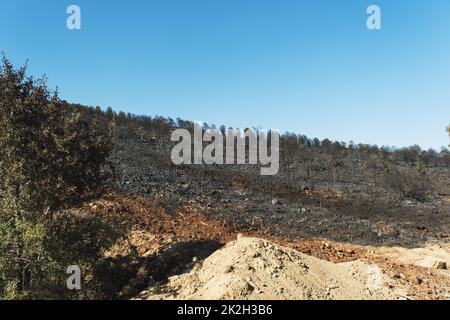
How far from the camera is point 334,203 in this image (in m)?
32.8

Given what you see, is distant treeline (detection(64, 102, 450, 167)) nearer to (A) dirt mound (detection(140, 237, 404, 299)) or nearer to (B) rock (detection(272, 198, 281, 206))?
(B) rock (detection(272, 198, 281, 206))

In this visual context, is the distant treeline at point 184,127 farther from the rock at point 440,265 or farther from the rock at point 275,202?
the rock at point 440,265

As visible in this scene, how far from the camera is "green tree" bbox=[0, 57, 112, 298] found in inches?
438

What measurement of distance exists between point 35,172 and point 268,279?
6.94 m

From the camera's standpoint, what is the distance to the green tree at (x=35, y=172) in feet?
36.5

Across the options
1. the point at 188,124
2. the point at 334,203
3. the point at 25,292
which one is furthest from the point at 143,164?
the point at 188,124

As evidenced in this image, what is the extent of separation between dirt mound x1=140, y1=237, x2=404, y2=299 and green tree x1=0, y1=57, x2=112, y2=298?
3.10 metres

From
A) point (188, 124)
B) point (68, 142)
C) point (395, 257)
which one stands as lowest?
point (395, 257)

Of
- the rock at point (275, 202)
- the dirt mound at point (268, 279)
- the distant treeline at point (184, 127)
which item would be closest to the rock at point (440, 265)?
the dirt mound at point (268, 279)

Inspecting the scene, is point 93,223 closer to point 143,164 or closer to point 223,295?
point 223,295

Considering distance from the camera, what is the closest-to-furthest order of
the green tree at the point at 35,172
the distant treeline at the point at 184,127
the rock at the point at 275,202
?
1. the green tree at the point at 35,172
2. the rock at the point at 275,202
3. the distant treeline at the point at 184,127

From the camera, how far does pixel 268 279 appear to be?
35.2ft

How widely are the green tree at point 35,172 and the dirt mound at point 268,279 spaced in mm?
3104
